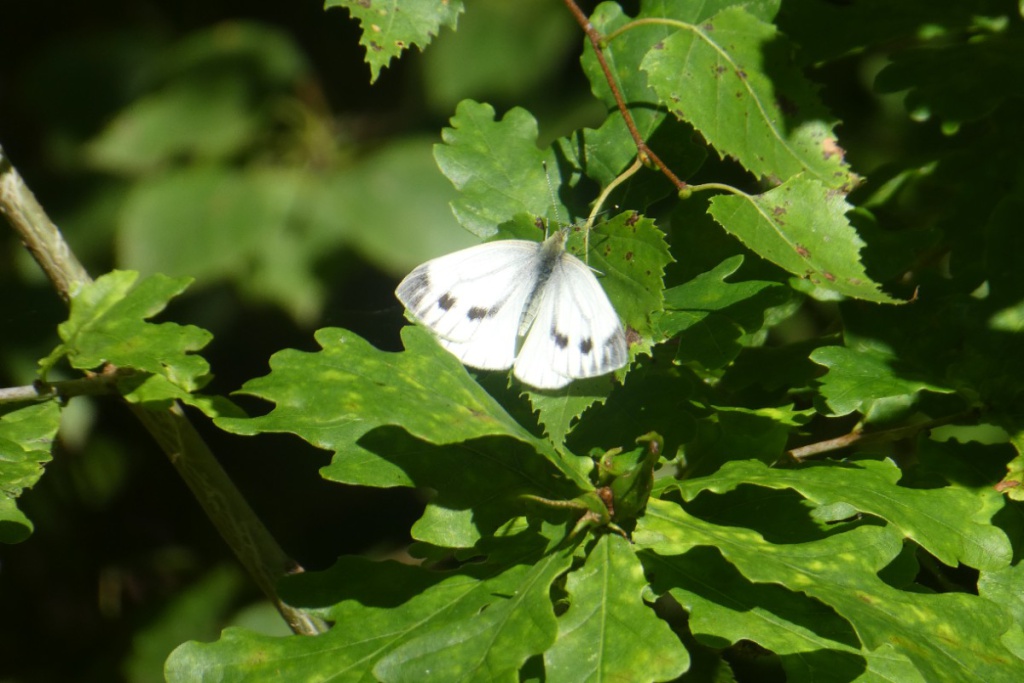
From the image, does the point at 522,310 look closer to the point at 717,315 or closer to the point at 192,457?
the point at 717,315

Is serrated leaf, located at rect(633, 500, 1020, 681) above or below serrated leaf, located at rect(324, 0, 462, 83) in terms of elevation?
below

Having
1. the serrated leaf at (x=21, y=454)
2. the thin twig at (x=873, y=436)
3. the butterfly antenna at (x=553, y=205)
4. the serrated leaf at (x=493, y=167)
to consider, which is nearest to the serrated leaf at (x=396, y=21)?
the serrated leaf at (x=493, y=167)

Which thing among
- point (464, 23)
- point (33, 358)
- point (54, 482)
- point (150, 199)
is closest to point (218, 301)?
point (150, 199)

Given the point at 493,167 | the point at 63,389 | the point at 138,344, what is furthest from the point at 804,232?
the point at 63,389

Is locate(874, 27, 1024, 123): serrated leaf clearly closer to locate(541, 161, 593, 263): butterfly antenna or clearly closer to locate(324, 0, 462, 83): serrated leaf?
locate(541, 161, 593, 263): butterfly antenna

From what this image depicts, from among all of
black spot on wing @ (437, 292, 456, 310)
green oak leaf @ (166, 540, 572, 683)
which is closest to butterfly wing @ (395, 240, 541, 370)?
black spot on wing @ (437, 292, 456, 310)

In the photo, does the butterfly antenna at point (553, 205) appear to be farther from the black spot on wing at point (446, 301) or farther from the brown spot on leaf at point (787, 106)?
the brown spot on leaf at point (787, 106)
